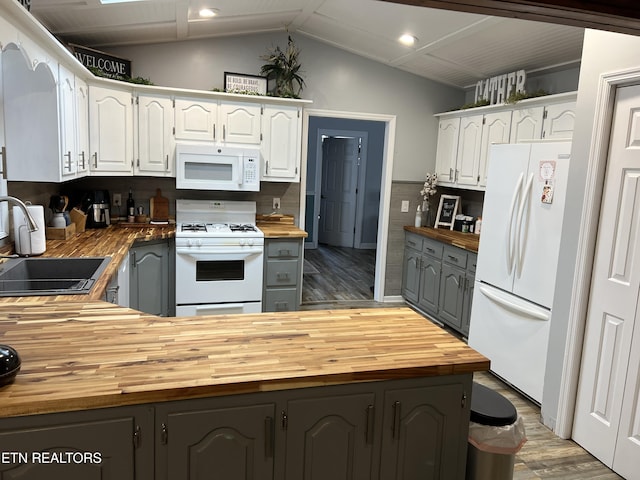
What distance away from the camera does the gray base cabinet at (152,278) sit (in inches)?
145

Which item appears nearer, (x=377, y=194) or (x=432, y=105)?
(x=432, y=105)

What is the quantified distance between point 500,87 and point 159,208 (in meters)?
3.44

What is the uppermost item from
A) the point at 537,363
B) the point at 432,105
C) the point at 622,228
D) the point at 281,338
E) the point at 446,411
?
the point at 432,105

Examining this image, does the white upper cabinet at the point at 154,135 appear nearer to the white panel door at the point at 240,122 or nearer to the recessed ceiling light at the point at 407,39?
the white panel door at the point at 240,122

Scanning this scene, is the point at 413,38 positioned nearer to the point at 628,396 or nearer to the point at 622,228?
the point at 622,228

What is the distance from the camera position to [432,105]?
5.18m

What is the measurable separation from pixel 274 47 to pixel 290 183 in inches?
53.4

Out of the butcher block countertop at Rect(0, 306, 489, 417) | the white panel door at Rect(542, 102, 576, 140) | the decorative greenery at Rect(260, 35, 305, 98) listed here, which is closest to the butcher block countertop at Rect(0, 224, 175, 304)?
the butcher block countertop at Rect(0, 306, 489, 417)

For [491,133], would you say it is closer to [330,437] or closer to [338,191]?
[330,437]

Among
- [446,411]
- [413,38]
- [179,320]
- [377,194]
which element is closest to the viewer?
[446,411]

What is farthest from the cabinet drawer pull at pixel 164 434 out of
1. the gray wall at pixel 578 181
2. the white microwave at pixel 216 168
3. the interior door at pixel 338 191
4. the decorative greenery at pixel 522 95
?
the interior door at pixel 338 191

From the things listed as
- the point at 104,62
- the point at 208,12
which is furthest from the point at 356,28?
the point at 104,62

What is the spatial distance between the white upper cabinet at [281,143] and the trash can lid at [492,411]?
3.08m

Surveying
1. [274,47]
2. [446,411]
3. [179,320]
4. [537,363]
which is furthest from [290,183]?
[446,411]
